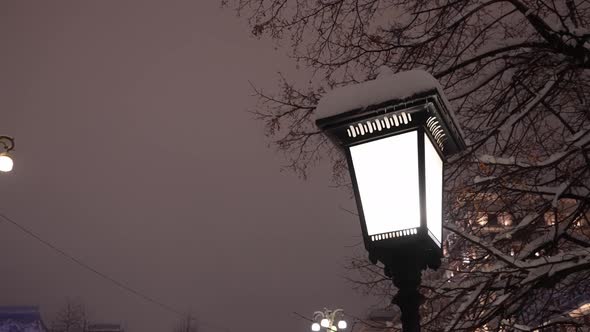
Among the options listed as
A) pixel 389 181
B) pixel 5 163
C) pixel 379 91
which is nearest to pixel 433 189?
pixel 389 181

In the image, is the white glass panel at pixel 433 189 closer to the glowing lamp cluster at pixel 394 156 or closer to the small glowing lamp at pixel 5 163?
the glowing lamp cluster at pixel 394 156

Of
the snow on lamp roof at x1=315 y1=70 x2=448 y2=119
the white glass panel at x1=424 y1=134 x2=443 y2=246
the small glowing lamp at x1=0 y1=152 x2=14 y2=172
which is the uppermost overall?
the small glowing lamp at x1=0 y1=152 x2=14 y2=172

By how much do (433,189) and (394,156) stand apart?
0.99 feet

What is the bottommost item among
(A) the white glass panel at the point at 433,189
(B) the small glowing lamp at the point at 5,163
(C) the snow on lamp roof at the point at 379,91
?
(A) the white glass panel at the point at 433,189

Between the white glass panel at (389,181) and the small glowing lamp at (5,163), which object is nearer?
the white glass panel at (389,181)

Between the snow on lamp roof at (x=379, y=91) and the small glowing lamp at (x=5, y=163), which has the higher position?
the small glowing lamp at (x=5, y=163)

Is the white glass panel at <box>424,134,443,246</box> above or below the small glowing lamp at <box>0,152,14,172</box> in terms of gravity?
below

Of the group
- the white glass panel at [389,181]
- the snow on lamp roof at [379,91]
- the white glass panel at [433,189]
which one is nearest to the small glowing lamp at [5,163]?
the snow on lamp roof at [379,91]

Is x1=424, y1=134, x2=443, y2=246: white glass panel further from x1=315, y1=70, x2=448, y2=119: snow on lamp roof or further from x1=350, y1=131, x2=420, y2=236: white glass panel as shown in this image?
x1=315, y1=70, x2=448, y2=119: snow on lamp roof

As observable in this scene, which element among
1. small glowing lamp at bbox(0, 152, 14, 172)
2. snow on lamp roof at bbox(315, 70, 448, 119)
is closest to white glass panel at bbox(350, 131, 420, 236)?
snow on lamp roof at bbox(315, 70, 448, 119)

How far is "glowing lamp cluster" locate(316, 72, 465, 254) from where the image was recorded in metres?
2.60

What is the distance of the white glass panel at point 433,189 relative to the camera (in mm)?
2670

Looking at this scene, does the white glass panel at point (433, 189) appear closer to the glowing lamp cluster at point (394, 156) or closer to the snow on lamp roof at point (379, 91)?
the glowing lamp cluster at point (394, 156)

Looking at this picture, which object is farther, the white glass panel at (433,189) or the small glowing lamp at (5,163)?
the small glowing lamp at (5,163)
